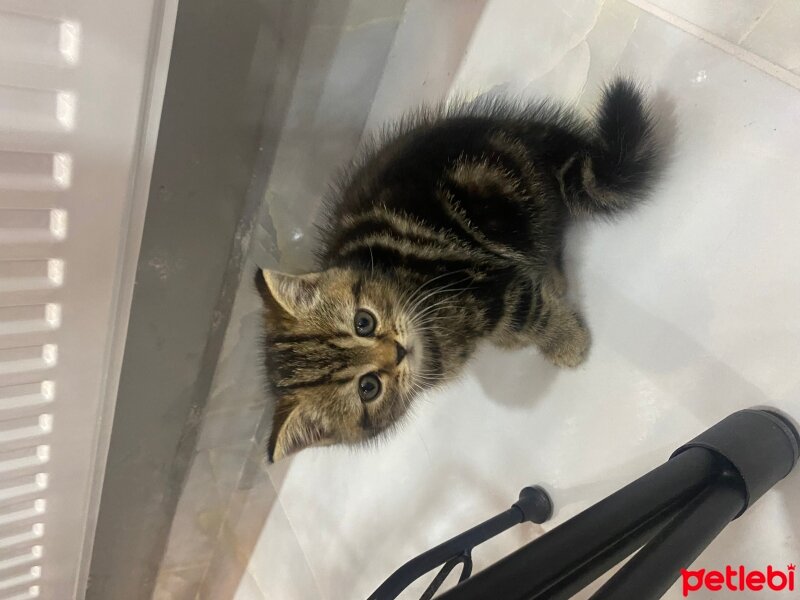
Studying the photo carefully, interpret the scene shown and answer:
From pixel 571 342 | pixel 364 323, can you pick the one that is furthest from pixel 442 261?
pixel 571 342

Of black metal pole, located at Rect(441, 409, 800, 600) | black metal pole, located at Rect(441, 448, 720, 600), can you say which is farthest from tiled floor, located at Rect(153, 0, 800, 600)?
black metal pole, located at Rect(441, 448, 720, 600)

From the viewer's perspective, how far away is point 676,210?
0.91 meters

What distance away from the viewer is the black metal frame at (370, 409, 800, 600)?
47 cm

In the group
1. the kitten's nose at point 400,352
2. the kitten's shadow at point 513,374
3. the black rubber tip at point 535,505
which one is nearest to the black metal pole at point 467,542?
the black rubber tip at point 535,505

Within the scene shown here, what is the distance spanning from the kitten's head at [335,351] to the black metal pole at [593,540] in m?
0.44

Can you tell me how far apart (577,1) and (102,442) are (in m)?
1.17

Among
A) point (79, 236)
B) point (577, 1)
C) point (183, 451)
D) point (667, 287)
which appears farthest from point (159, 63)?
point (183, 451)

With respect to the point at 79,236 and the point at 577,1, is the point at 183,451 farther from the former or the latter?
the point at 577,1

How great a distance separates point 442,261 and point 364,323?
15 cm

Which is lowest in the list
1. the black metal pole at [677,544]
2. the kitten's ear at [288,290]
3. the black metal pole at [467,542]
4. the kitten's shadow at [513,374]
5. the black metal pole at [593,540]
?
the black metal pole at [677,544]

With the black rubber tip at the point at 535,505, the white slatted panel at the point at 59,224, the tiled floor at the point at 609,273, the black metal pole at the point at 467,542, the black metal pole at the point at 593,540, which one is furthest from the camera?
the black rubber tip at the point at 535,505

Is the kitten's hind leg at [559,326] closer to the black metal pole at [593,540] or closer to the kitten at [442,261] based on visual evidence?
the kitten at [442,261]

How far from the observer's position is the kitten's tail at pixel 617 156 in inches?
34.6

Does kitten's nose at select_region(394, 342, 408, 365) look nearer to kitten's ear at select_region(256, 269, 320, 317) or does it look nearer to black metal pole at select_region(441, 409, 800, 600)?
kitten's ear at select_region(256, 269, 320, 317)
